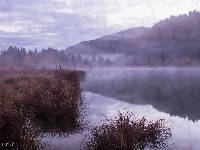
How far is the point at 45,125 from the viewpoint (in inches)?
751

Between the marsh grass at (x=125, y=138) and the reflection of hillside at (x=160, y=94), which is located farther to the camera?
the reflection of hillside at (x=160, y=94)

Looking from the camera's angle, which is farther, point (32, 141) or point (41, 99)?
point (41, 99)

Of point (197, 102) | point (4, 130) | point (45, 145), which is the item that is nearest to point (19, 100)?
point (45, 145)

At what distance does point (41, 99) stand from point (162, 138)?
10.5 metres

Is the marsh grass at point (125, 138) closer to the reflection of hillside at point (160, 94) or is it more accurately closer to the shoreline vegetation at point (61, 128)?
the shoreline vegetation at point (61, 128)

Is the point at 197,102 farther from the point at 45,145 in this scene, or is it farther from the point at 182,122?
the point at 45,145

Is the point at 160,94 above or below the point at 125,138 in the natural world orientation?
above

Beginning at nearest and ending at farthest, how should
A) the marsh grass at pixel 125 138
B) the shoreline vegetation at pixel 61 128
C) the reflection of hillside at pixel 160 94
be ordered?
the shoreline vegetation at pixel 61 128, the marsh grass at pixel 125 138, the reflection of hillside at pixel 160 94

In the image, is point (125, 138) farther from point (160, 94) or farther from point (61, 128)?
point (160, 94)

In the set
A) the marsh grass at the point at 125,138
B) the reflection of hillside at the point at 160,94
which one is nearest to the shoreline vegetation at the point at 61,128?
the marsh grass at the point at 125,138

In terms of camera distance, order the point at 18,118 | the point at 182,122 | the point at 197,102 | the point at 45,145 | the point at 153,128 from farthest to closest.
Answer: the point at 197,102 → the point at 182,122 → the point at 153,128 → the point at 45,145 → the point at 18,118

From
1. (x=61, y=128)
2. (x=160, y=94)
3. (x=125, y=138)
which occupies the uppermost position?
(x=160, y=94)

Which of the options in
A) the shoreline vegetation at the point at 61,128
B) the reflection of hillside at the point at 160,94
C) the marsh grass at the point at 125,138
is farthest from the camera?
the reflection of hillside at the point at 160,94

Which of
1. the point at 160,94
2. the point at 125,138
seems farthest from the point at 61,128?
the point at 160,94
